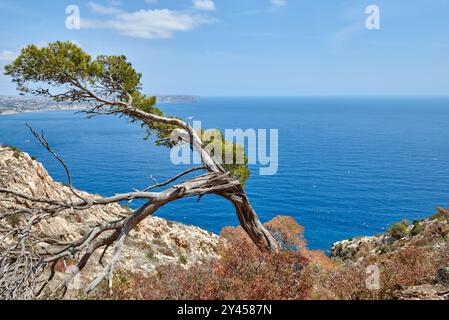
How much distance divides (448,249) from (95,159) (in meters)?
75.4

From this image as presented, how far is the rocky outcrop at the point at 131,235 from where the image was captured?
17.4m

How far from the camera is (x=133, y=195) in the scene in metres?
7.79

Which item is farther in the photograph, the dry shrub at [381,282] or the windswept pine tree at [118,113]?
the windswept pine tree at [118,113]

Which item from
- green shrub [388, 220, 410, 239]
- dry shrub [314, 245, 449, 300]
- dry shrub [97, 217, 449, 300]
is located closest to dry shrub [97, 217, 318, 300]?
dry shrub [97, 217, 449, 300]

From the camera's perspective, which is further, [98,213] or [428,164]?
[428,164]

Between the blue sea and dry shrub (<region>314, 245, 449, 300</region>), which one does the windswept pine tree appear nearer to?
dry shrub (<region>314, 245, 449, 300</region>)

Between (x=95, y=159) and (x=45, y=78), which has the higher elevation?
(x=45, y=78)

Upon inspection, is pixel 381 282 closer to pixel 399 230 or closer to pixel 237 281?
pixel 237 281

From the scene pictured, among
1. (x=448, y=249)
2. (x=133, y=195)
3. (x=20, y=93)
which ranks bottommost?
(x=448, y=249)

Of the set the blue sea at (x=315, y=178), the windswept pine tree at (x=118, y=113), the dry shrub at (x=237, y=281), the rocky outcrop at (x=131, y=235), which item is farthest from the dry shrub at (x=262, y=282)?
the blue sea at (x=315, y=178)

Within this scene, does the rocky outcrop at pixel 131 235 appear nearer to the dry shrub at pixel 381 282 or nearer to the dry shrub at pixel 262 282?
the dry shrub at pixel 262 282

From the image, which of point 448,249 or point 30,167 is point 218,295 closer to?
point 448,249
